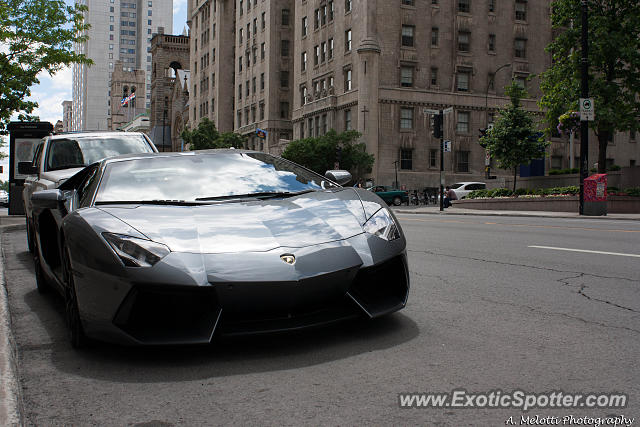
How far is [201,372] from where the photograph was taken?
136 inches

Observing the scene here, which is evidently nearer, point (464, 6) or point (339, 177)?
point (339, 177)

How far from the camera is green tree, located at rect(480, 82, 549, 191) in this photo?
35.0 m

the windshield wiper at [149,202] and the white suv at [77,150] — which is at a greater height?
the white suv at [77,150]

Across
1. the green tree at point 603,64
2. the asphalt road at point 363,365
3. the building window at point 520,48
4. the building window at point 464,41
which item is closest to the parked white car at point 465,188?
the green tree at point 603,64

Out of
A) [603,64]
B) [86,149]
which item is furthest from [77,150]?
[603,64]

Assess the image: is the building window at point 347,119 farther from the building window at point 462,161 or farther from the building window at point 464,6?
the building window at point 464,6

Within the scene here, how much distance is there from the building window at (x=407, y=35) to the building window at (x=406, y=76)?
2074mm

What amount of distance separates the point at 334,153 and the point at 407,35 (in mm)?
12313

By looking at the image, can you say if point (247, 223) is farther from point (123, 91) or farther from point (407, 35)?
point (123, 91)

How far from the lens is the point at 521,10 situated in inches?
2164

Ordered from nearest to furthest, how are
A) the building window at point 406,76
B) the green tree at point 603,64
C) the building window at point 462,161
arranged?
the green tree at point 603,64 → the building window at point 406,76 → the building window at point 462,161

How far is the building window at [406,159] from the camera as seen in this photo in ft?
170

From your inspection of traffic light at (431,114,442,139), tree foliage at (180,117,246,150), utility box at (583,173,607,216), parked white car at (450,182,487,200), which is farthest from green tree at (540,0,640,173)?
tree foliage at (180,117,246,150)

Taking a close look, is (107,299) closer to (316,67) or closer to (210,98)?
(316,67)
